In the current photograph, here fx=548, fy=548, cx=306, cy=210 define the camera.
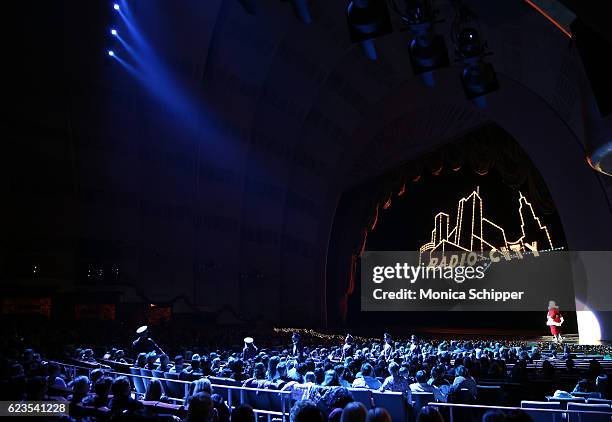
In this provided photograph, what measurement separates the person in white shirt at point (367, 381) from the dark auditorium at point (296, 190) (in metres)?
1.67

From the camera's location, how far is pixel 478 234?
117 ft

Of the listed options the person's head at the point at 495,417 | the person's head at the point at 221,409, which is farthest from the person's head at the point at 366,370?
the person's head at the point at 495,417

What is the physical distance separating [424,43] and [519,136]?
690 inches

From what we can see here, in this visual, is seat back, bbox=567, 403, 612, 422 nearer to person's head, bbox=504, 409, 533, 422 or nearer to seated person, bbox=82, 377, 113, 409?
person's head, bbox=504, 409, 533, 422

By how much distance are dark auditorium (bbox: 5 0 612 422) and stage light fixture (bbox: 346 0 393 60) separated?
1.60m

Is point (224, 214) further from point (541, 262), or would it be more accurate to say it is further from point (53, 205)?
point (541, 262)

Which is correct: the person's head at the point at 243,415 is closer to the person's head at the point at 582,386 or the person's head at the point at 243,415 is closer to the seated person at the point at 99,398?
the seated person at the point at 99,398

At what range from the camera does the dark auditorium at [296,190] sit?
2216 centimetres

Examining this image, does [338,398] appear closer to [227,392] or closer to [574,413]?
[574,413]

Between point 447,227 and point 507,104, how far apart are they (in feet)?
38.4

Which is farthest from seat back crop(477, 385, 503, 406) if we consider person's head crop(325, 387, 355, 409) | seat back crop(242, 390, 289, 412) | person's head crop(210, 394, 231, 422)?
person's head crop(210, 394, 231, 422)

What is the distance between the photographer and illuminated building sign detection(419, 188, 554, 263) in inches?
1315

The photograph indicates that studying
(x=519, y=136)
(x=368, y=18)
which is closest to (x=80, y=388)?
(x=368, y=18)

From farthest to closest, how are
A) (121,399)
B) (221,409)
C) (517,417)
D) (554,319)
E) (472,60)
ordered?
(554,319), (472,60), (221,409), (121,399), (517,417)
